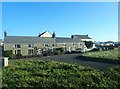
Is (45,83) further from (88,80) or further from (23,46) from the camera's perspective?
(23,46)

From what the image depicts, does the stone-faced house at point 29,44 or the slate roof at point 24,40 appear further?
the slate roof at point 24,40

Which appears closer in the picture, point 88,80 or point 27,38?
point 88,80

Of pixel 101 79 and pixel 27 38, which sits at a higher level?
pixel 27 38

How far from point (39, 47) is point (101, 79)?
49.6m

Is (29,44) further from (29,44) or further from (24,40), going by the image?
(24,40)

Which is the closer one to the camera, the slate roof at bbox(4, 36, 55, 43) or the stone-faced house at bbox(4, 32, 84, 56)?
the stone-faced house at bbox(4, 32, 84, 56)

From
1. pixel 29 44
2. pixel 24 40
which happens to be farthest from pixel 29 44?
pixel 24 40

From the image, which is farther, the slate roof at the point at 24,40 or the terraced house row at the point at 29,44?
the slate roof at the point at 24,40

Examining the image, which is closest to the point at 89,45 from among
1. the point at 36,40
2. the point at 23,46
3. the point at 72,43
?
the point at 72,43

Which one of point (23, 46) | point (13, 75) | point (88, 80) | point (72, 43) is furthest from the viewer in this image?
point (72, 43)

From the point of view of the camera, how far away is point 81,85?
622 inches

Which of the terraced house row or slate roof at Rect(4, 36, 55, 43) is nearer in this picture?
the terraced house row

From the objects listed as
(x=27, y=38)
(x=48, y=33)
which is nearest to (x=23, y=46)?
(x=27, y=38)

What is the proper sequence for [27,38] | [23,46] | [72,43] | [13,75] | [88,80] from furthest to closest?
[72,43] < [27,38] < [23,46] < [13,75] < [88,80]
